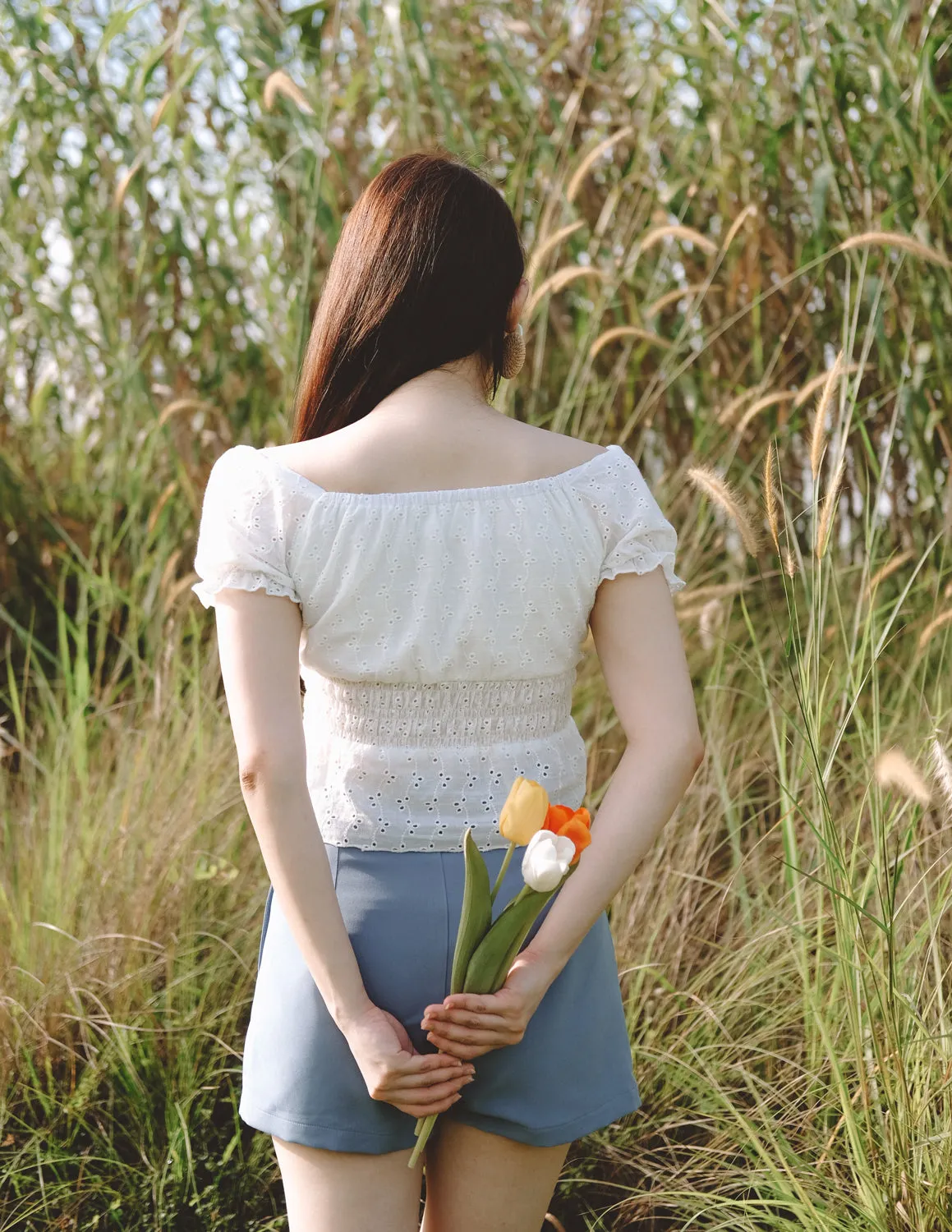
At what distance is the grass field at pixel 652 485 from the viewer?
5.80 feet

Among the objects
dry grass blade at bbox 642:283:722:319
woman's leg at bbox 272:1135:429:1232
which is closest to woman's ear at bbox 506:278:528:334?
woman's leg at bbox 272:1135:429:1232

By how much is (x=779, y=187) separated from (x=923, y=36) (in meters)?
0.42

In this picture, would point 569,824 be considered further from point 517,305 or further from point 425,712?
point 517,305

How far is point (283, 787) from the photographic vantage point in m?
1.10

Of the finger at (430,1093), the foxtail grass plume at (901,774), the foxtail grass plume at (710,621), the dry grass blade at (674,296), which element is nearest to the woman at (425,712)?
the finger at (430,1093)

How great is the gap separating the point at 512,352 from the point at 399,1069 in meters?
0.74

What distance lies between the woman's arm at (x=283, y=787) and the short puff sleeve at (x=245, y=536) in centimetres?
1

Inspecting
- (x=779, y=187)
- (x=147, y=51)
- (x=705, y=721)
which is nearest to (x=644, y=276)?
(x=779, y=187)

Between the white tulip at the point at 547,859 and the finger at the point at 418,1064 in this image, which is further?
the finger at the point at 418,1064

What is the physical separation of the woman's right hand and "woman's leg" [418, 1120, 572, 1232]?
93 mm

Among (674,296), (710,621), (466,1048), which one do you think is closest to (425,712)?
(466,1048)

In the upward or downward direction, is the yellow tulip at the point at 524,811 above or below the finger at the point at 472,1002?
above

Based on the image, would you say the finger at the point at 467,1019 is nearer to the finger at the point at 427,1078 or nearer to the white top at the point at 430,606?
the finger at the point at 427,1078

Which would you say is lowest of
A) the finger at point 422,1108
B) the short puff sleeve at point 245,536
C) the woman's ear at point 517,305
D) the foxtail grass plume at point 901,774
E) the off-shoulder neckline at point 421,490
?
the finger at point 422,1108
